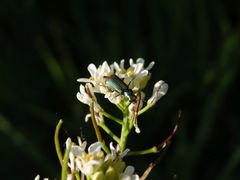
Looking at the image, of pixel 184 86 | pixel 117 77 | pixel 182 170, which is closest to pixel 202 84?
pixel 184 86

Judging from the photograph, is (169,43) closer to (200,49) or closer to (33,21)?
(200,49)

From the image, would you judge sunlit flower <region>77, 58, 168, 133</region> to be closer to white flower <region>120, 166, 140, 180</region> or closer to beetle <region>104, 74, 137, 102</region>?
beetle <region>104, 74, 137, 102</region>

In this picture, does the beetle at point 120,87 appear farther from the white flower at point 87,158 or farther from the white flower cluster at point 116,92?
the white flower at point 87,158

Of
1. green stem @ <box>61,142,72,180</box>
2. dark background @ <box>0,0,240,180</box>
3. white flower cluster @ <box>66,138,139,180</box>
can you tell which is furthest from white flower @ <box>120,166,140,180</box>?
dark background @ <box>0,0,240,180</box>

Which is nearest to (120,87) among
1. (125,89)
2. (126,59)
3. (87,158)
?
(125,89)

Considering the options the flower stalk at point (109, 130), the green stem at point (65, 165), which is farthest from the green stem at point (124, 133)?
the green stem at point (65, 165)

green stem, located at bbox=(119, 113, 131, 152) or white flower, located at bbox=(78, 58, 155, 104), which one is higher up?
white flower, located at bbox=(78, 58, 155, 104)
